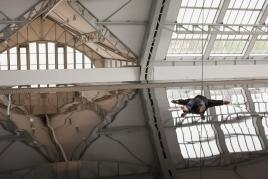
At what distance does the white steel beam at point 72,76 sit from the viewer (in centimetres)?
2078

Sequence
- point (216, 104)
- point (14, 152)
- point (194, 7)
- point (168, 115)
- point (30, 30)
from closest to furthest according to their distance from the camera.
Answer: point (14, 152)
point (168, 115)
point (216, 104)
point (194, 7)
point (30, 30)

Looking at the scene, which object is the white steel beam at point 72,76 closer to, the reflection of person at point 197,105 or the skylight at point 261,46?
the skylight at point 261,46

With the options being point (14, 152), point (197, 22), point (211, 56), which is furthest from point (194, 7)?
point (14, 152)

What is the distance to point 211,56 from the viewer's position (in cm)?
2441

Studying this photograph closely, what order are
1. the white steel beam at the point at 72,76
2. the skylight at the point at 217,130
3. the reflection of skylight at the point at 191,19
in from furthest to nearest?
the reflection of skylight at the point at 191,19 → the white steel beam at the point at 72,76 → the skylight at the point at 217,130

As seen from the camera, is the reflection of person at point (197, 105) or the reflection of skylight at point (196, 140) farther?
the reflection of person at point (197, 105)

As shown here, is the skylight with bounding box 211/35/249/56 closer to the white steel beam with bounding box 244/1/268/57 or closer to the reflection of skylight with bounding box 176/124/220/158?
the white steel beam with bounding box 244/1/268/57

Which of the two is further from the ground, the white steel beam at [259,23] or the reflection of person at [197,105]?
the white steel beam at [259,23]

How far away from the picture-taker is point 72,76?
848 inches

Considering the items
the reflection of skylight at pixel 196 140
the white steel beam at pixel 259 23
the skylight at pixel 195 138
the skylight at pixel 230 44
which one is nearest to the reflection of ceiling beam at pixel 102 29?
the skylight at pixel 230 44

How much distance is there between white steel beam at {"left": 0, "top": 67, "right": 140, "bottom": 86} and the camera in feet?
68.2

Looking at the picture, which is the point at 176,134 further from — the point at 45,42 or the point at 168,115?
the point at 45,42

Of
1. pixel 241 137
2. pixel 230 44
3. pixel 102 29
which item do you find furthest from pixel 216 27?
pixel 241 137

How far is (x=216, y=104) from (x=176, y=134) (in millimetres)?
1625
